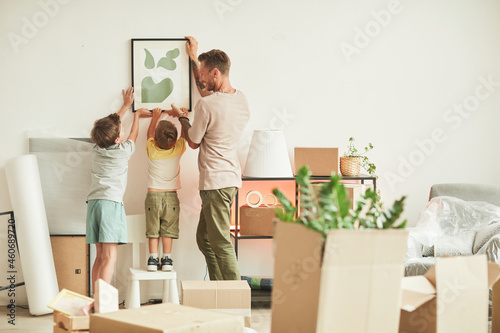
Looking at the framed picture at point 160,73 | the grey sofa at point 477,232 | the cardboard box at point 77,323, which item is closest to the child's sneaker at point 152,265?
the framed picture at point 160,73

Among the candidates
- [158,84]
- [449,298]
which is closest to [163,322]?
[449,298]

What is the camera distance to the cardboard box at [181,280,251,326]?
2787 millimetres

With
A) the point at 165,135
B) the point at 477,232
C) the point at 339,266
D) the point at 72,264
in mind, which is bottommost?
the point at 72,264

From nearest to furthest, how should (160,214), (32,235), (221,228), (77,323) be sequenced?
1. (77,323)
2. (221,228)
3. (32,235)
4. (160,214)

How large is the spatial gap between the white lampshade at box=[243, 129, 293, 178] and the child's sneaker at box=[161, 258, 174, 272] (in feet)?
2.56

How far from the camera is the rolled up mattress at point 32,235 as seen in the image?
12.9 ft

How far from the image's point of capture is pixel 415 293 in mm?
1787

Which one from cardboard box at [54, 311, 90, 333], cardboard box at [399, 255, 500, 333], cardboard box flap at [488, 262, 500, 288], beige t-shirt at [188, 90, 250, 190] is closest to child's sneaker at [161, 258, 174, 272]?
beige t-shirt at [188, 90, 250, 190]

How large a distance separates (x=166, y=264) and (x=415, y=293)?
8.09 ft

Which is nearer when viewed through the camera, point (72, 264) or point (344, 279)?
point (344, 279)

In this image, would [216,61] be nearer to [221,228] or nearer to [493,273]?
[221,228]

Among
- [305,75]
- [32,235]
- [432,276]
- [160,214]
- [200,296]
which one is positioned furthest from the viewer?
[305,75]

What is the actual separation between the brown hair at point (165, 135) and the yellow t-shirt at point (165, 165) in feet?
0.14

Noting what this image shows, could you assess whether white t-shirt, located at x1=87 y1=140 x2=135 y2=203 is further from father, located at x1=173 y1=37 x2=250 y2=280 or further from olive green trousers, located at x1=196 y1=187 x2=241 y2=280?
olive green trousers, located at x1=196 y1=187 x2=241 y2=280
